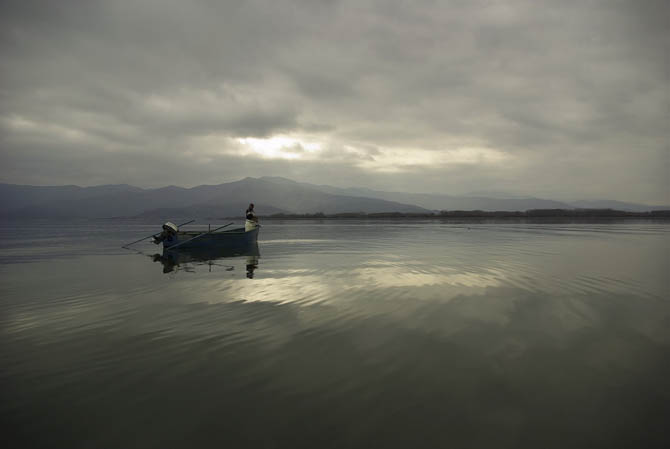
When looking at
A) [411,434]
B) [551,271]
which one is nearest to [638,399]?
[411,434]

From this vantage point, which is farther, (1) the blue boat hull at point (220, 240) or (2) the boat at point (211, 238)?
(1) the blue boat hull at point (220, 240)

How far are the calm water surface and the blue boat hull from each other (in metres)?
13.1

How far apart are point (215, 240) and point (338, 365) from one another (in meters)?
23.5

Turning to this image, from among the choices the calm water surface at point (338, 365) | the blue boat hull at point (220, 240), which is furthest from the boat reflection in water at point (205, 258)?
the calm water surface at point (338, 365)

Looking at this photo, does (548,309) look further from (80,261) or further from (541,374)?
(80,261)

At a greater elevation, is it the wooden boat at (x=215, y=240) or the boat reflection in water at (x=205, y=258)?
the wooden boat at (x=215, y=240)

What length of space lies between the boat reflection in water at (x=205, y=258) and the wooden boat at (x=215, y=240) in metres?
0.35

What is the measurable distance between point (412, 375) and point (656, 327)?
7.41m

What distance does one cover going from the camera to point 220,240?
1078 inches

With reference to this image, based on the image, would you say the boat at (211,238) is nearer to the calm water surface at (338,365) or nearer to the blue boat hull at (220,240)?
the blue boat hull at (220,240)

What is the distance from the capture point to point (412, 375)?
5.76 metres

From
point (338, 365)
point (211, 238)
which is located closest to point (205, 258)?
point (211, 238)

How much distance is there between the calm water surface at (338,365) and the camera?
4277mm

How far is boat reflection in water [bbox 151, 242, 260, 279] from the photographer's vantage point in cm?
1846
